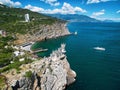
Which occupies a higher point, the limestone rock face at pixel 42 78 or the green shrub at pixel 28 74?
the green shrub at pixel 28 74

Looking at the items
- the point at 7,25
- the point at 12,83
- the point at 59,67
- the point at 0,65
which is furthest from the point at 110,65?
the point at 7,25

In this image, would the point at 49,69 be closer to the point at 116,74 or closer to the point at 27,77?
the point at 27,77

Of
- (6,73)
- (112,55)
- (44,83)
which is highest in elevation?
(6,73)

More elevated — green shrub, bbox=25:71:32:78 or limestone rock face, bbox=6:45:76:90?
green shrub, bbox=25:71:32:78

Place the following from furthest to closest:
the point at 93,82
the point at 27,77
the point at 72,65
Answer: the point at 72,65
the point at 93,82
the point at 27,77

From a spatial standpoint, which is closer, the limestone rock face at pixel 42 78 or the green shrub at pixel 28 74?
the limestone rock face at pixel 42 78

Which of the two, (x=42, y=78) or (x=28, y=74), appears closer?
(x=28, y=74)

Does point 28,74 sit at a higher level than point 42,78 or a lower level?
higher

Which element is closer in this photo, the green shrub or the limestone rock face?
the limestone rock face
